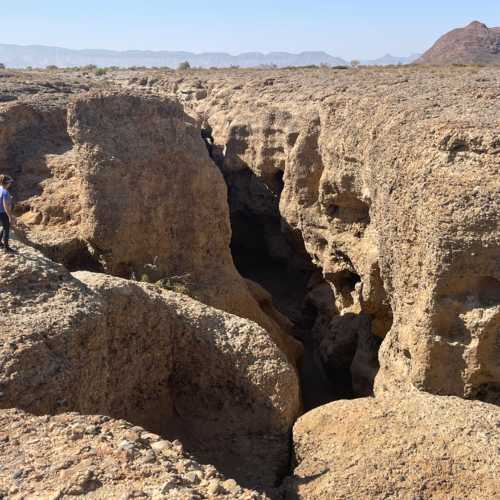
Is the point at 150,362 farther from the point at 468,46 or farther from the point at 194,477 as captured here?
the point at 468,46

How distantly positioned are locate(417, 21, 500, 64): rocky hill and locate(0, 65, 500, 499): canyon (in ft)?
138

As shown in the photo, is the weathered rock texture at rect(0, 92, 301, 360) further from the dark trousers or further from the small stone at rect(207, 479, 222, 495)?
the small stone at rect(207, 479, 222, 495)

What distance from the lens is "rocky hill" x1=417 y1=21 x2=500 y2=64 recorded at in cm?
4856

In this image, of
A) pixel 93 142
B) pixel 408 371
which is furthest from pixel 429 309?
pixel 93 142

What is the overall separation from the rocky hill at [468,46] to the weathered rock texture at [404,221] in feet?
133

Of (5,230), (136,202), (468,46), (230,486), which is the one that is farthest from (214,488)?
(468,46)

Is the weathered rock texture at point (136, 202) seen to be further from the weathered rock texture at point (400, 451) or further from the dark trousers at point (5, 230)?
the weathered rock texture at point (400, 451)

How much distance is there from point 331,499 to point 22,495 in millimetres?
2366

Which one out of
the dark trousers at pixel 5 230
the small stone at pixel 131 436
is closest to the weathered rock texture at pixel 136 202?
the dark trousers at pixel 5 230

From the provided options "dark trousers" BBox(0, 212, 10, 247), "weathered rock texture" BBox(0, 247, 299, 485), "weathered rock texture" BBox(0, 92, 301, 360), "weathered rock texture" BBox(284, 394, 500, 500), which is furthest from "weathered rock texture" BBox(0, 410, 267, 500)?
"weathered rock texture" BBox(0, 92, 301, 360)

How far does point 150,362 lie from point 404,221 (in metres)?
3.01

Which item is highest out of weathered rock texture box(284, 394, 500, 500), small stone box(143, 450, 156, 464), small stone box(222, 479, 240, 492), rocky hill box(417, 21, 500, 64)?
rocky hill box(417, 21, 500, 64)

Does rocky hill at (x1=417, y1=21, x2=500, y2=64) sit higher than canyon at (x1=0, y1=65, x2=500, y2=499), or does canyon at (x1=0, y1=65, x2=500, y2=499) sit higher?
rocky hill at (x1=417, y1=21, x2=500, y2=64)

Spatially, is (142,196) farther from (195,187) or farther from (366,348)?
(366,348)
